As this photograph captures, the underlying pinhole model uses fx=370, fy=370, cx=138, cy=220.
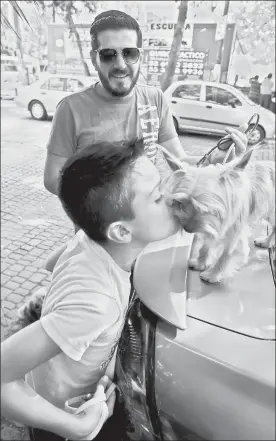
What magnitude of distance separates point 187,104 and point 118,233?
702 cm

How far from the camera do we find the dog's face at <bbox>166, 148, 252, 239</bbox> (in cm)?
97

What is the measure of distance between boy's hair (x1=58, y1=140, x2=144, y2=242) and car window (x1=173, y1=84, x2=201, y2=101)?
691cm

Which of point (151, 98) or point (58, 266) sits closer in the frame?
point (58, 266)

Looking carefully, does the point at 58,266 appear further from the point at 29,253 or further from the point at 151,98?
the point at 29,253

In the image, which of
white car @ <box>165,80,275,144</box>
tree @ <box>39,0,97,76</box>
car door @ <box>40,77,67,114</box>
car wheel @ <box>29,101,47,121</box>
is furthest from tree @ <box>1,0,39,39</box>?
car wheel @ <box>29,101,47,121</box>

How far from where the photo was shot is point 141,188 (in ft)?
3.08

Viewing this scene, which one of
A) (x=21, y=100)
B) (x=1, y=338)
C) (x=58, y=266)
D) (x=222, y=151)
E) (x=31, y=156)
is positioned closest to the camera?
(x=58, y=266)

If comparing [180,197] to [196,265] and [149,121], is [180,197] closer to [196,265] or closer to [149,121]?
[196,265]

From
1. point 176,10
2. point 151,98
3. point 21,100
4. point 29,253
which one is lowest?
point 29,253

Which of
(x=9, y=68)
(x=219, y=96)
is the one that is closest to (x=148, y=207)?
(x=219, y=96)

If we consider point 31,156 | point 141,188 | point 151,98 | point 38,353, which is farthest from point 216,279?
point 31,156

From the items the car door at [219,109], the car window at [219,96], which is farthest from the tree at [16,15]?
the car window at [219,96]

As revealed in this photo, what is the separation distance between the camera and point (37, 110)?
8.49 meters

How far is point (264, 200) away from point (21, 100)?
9.52 metres
